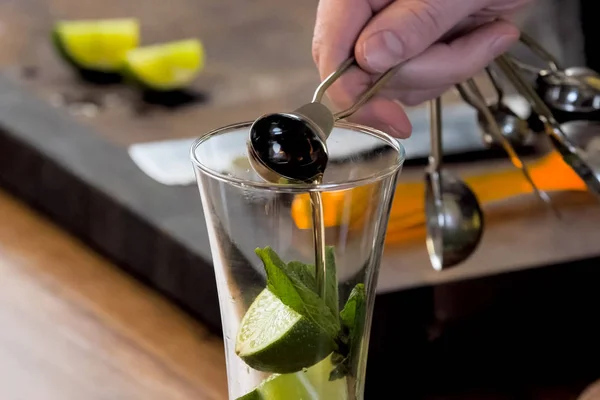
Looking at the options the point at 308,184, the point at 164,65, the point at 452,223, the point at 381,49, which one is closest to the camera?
the point at 308,184

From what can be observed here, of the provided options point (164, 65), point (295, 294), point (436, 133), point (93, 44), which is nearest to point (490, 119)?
point (436, 133)

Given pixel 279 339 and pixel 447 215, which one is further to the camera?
pixel 447 215

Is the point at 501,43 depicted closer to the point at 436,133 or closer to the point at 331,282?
the point at 436,133

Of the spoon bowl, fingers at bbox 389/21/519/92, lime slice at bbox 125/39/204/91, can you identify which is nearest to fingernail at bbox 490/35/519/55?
fingers at bbox 389/21/519/92

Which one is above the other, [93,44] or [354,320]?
[354,320]

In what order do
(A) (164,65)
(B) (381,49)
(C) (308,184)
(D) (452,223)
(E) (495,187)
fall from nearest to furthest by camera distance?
(C) (308,184)
(B) (381,49)
(D) (452,223)
(E) (495,187)
(A) (164,65)

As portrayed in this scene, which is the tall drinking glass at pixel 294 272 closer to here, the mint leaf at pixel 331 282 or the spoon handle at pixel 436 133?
the mint leaf at pixel 331 282

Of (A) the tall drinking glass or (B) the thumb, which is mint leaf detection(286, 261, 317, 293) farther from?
(B) the thumb
